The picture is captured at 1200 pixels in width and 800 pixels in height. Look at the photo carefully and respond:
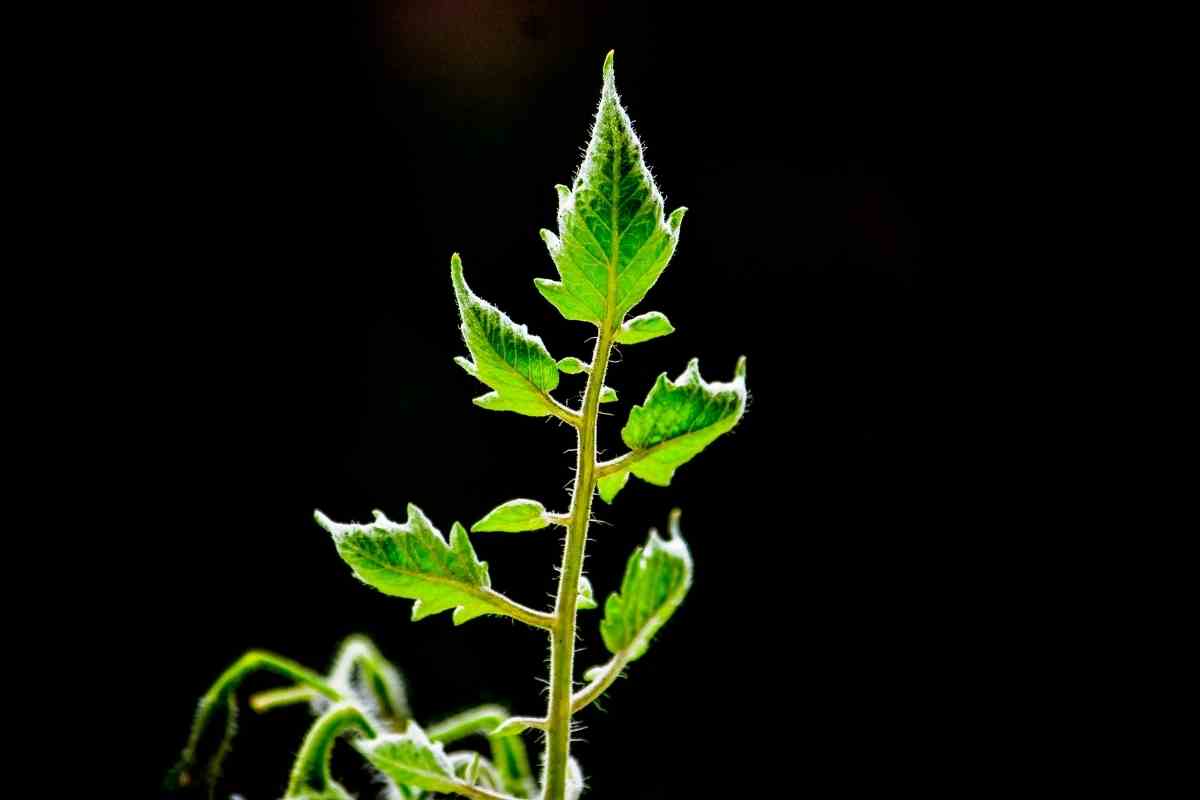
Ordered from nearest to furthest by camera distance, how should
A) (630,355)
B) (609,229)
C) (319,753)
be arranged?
(609,229)
(319,753)
(630,355)

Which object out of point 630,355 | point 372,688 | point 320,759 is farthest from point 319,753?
point 630,355

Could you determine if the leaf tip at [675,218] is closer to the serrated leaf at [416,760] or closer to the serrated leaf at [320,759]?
the serrated leaf at [416,760]

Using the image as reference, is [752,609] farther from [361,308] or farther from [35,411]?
[35,411]

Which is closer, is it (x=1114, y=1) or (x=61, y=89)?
(x=61, y=89)

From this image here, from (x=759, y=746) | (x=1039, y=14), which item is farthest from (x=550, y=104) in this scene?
(x=759, y=746)

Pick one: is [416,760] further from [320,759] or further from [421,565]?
[320,759]

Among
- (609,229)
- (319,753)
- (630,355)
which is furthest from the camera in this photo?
Answer: (630,355)
